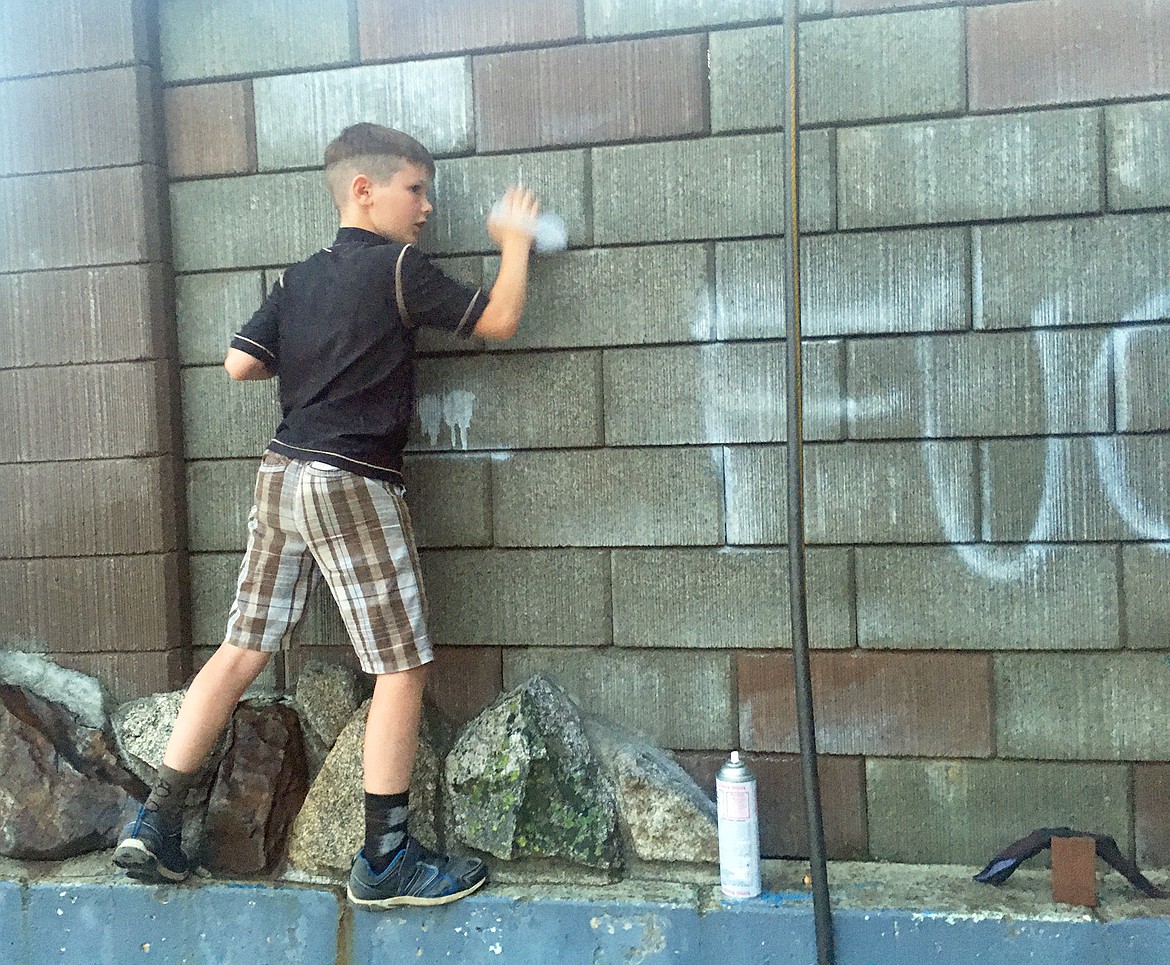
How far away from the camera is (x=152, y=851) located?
238cm

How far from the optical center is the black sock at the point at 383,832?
2338mm

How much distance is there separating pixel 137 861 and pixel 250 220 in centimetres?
166

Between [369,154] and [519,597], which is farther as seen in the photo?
[519,597]

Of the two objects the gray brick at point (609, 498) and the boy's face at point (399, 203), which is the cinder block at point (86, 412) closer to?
the boy's face at point (399, 203)

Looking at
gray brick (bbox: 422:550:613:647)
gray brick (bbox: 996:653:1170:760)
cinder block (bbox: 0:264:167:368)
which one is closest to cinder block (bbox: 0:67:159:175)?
cinder block (bbox: 0:264:167:368)

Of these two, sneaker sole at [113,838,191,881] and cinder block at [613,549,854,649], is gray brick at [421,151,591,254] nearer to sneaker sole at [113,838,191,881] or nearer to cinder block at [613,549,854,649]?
cinder block at [613,549,854,649]

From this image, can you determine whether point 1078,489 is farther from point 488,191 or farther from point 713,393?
point 488,191

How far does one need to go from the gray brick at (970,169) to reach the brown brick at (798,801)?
1366mm

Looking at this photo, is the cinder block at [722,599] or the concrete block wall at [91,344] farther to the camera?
the concrete block wall at [91,344]

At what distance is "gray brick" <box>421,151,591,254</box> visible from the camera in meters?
2.61

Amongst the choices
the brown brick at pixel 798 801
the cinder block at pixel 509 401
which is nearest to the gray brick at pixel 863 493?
the cinder block at pixel 509 401

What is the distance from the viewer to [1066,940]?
7.29 ft

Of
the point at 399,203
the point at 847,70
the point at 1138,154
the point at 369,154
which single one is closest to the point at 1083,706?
the point at 1138,154

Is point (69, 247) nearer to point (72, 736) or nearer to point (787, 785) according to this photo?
point (72, 736)
